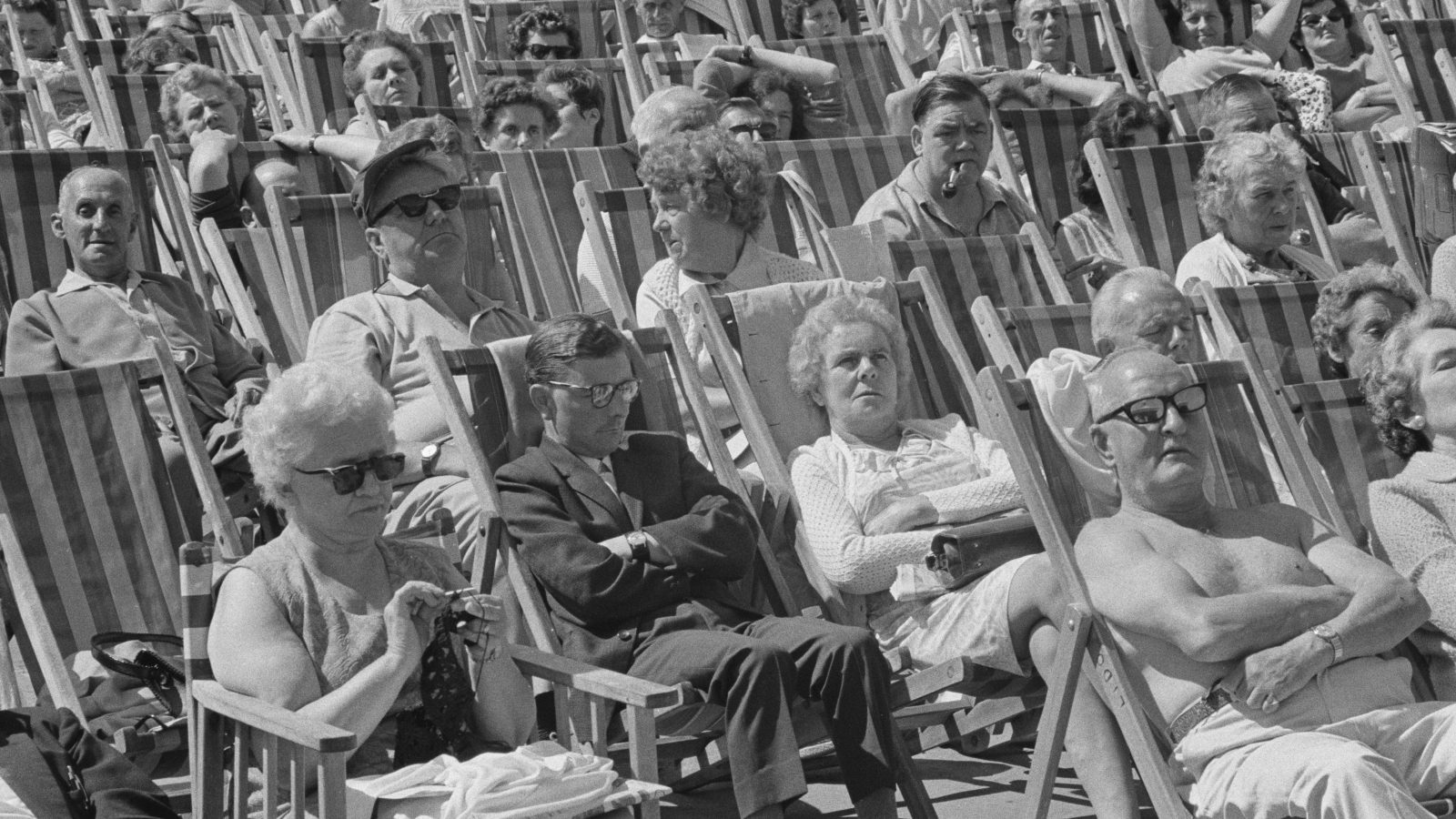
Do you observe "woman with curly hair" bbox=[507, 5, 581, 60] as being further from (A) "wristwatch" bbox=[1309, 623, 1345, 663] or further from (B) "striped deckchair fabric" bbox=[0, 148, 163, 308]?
(A) "wristwatch" bbox=[1309, 623, 1345, 663]

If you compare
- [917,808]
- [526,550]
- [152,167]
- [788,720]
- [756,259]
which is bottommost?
[917,808]

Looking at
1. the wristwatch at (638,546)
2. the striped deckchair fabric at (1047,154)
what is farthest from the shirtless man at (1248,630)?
the striped deckchair fabric at (1047,154)

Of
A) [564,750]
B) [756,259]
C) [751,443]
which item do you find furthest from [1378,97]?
[564,750]

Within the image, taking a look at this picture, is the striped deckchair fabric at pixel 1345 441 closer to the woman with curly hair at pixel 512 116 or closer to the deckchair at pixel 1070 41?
the woman with curly hair at pixel 512 116

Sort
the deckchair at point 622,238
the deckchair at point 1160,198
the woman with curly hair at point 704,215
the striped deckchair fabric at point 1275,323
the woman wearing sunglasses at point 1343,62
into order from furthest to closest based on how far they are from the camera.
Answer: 1. the woman wearing sunglasses at point 1343,62
2. the deckchair at point 1160,198
3. the deckchair at point 622,238
4. the woman with curly hair at point 704,215
5. the striped deckchair fabric at point 1275,323

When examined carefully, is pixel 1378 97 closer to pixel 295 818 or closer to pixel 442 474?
pixel 442 474

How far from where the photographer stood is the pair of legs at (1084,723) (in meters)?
3.31

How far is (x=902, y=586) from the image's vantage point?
12.8ft

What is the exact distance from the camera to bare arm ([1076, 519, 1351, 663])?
3.26 meters

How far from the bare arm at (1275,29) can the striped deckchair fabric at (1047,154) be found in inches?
78.7

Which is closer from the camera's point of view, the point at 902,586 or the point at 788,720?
the point at 788,720

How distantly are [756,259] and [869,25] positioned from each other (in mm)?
4660

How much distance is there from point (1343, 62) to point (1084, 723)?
19.9 ft

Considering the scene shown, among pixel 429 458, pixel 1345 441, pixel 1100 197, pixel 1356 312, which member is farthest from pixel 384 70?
pixel 1345 441
